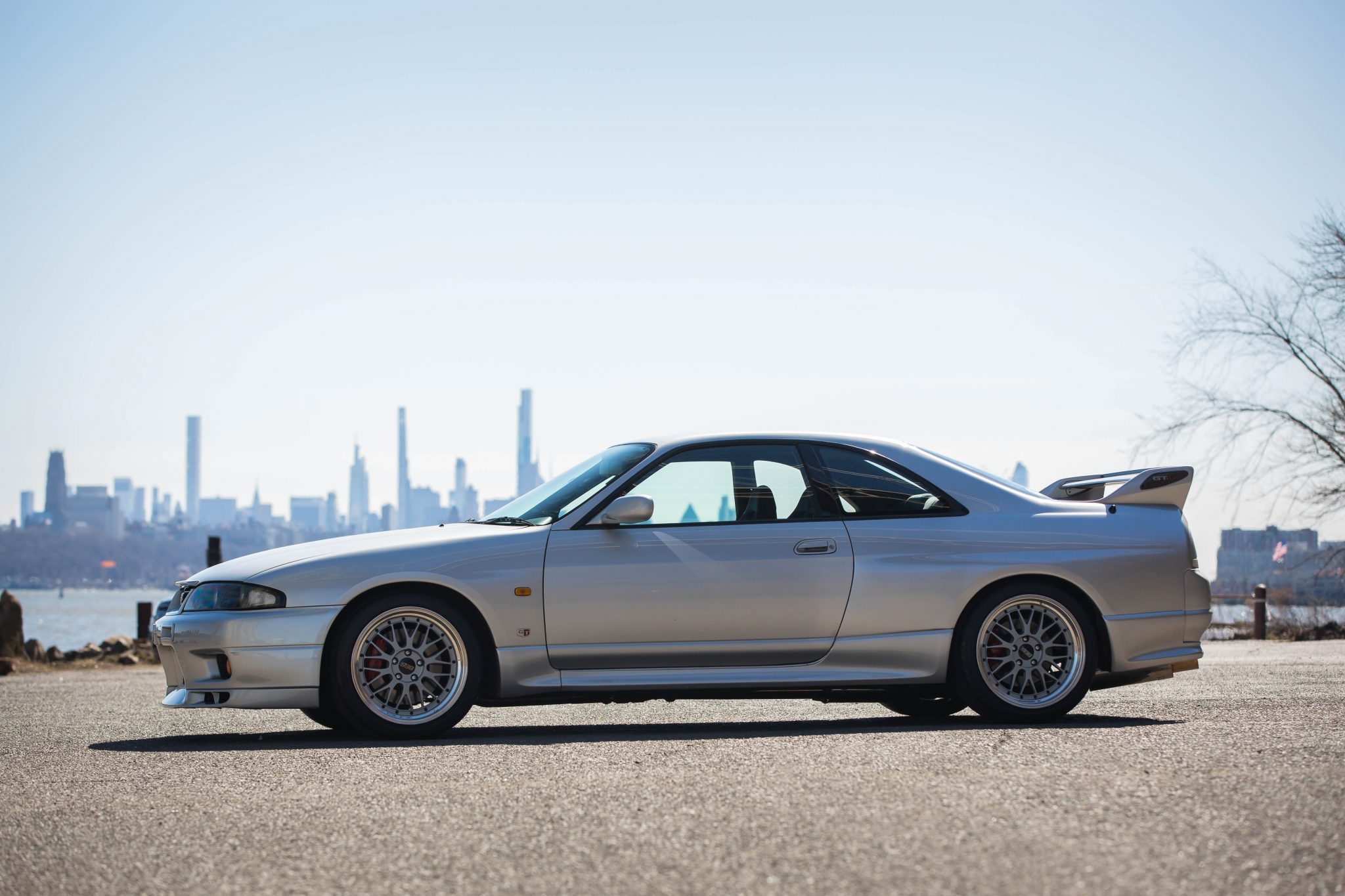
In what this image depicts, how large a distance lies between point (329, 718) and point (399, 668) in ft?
1.68

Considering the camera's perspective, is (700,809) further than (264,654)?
No

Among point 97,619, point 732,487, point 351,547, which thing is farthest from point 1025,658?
point 97,619

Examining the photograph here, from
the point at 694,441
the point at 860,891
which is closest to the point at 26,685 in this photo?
the point at 694,441

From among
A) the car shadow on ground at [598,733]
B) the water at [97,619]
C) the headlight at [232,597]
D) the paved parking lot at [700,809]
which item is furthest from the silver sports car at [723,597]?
the water at [97,619]

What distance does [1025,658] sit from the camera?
7191 millimetres

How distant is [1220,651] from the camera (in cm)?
1969

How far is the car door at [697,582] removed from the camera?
268 inches

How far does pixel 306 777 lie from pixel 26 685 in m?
9.49

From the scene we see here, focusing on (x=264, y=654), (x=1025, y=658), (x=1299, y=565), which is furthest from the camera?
(x=1299, y=565)

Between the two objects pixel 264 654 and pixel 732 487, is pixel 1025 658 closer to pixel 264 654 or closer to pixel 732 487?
pixel 732 487

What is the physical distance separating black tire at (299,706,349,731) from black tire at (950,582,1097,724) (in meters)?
3.08

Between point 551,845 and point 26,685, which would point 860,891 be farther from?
point 26,685

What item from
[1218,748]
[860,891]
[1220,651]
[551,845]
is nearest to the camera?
[860,891]

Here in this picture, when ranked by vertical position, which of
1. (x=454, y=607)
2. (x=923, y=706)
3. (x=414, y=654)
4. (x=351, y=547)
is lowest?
(x=923, y=706)
